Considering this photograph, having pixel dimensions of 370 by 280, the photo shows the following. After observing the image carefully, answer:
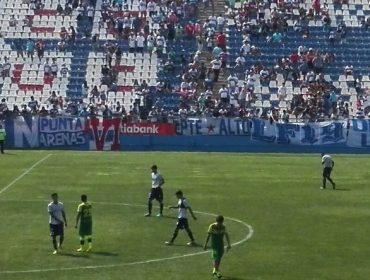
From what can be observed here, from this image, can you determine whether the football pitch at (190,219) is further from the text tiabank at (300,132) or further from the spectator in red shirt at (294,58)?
the spectator in red shirt at (294,58)

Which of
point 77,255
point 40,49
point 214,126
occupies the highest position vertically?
point 40,49

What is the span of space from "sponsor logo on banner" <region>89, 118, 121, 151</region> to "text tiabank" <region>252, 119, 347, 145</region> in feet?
29.9

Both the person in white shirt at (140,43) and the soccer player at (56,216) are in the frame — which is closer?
the soccer player at (56,216)

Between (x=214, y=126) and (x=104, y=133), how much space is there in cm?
730

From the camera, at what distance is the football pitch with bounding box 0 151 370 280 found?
90.2 feet

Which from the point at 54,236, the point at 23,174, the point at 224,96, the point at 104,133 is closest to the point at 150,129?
the point at 104,133

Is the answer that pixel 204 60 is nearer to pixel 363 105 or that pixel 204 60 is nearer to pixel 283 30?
pixel 283 30

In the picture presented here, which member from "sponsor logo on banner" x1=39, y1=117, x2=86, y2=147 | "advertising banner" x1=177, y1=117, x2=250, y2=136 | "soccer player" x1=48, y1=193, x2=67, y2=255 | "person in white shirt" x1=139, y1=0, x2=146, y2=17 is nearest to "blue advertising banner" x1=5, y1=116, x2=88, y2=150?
"sponsor logo on banner" x1=39, y1=117, x2=86, y2=147

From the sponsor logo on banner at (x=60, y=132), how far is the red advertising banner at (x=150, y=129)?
315cm

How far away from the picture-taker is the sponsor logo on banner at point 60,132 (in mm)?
64188

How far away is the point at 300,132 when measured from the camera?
6475 centimetres

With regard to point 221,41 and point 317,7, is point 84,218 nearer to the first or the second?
point 221,41

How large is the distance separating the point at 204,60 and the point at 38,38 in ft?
44.7

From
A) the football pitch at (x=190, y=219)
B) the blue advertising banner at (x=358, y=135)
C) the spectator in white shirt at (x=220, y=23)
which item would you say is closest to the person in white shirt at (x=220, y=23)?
the spectator in white shirt at (x=220, y=23)
